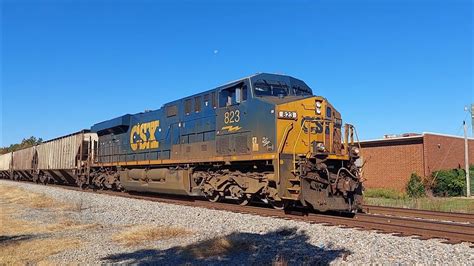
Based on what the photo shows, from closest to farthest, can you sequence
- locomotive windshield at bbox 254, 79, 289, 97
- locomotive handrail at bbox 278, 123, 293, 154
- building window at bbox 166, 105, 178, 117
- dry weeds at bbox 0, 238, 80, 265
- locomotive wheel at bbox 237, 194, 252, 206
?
dry weeds at bbox 0, 238, 80, 265
locomotive handrail at bbox 278, 123, 293, 154
locomotive windshield at bbox 254, 79, 289, 97
locomotive wheel at bbox 237, 194, 252, 206
building window at bbox 166, 105, 178, 117

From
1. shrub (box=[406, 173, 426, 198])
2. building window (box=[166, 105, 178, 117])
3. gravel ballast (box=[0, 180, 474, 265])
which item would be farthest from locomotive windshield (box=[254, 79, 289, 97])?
shrub (box=[406, 173, 426, 198])

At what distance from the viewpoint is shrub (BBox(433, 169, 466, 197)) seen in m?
23.6

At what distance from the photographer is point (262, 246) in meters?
7.35

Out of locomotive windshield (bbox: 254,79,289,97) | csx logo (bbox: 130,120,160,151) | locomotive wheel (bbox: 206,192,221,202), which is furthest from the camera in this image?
csx logo (bbox: 130,120,160,151)

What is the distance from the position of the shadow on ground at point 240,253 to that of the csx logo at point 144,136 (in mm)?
10441

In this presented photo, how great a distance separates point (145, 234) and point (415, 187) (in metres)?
19.0

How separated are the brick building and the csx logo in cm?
1315

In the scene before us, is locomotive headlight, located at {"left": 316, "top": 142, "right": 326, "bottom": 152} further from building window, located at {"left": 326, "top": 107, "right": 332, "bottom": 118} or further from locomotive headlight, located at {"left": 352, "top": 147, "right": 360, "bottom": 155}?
building window, located at {"left": 326, "top": 107, "right": 332, "bottom": 118}

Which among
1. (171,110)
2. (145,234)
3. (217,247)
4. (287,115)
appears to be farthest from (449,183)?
(217,247)

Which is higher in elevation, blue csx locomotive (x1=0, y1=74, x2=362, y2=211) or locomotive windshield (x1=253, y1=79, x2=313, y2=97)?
locomotive windshield (x1=253, y1=79, x2=313, y2=97)

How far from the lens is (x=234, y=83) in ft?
42.1

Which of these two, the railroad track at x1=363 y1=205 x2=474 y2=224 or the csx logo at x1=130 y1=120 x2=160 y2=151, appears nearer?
the railroad track at x1=363 y1=205 x2=474 y2=224

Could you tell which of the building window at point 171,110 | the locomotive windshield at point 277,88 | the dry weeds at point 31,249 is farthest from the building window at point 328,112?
the dry weeds at point 31,249

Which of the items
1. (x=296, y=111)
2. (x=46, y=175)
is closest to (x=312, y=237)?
(x=296, y=111)
